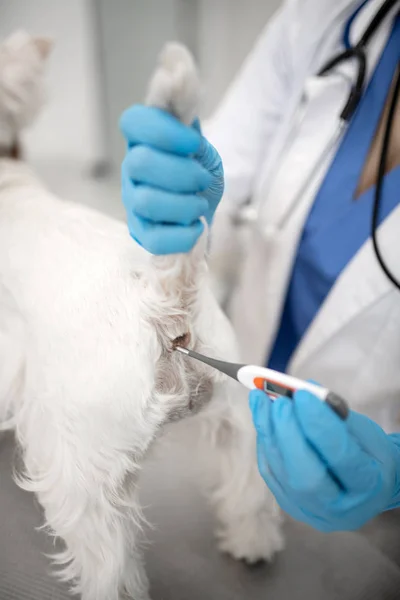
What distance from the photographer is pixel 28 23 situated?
5.61 feet

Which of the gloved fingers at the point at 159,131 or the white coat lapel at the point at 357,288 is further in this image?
the white coat lapel at the point at 357,288

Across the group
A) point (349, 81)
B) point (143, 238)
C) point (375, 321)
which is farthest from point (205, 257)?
point (349, 81)

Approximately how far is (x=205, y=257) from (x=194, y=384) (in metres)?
0.14

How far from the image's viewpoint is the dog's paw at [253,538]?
0.61m

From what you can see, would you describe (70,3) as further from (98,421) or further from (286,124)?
(98,421)

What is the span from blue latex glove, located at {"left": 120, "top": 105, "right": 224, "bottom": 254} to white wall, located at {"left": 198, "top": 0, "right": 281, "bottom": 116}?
1.21 meters

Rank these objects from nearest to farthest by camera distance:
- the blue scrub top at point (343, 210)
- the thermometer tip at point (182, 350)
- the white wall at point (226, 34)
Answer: the thermometer tip at point (182, 350) → the blue scrub top at point (343, 210) → the white wall at point (226, 34)

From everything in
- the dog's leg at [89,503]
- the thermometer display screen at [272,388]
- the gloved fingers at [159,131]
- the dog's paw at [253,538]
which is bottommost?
the dog's paw at [253,538]

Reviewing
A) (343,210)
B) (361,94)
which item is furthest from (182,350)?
(361,94)

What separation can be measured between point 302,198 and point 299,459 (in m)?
0.53

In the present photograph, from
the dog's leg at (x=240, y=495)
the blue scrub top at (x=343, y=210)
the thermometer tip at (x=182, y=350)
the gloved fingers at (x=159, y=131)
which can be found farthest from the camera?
the blue scrub top at (x=343, y=210)

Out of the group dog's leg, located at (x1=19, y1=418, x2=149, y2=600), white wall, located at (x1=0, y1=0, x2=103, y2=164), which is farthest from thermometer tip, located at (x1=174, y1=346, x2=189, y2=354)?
white wall, located at (x1=0, y1=0, x2=103, y2=164)

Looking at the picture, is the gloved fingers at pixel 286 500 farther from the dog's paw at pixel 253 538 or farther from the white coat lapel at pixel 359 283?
the white coat lapel at pixel 359 283

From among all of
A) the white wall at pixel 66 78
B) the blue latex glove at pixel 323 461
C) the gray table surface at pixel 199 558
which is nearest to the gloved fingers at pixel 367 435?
the blue latex glove at pixel 323 461
